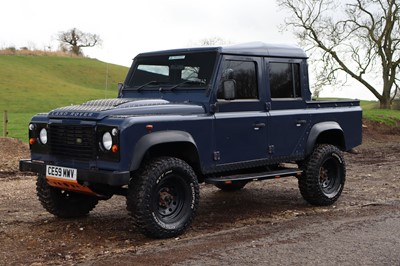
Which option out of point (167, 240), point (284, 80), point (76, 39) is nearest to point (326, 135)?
point (284, 80)

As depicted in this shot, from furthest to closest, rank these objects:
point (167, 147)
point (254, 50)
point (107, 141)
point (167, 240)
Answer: point (254, 50) < point (167, 147) < point (167, 240) < point (107, 141)

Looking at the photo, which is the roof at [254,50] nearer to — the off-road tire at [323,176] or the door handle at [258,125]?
the door handle at [258,125]

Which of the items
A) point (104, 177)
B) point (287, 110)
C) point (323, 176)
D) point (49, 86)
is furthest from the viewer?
point (49, 86)

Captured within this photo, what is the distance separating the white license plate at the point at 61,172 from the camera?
6.11m

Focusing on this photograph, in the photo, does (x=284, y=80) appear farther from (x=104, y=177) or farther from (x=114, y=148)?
(x=104, y=177)

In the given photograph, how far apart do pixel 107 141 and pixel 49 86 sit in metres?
50.4

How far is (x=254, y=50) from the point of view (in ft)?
24.6

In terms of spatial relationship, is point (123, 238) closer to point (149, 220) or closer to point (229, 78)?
point (149, 220)

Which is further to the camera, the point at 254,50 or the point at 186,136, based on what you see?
the point at 254,50

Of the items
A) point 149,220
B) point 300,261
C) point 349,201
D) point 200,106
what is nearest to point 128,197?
point 149,220

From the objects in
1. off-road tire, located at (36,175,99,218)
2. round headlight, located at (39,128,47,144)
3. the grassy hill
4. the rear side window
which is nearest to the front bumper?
round headlight, located at (39,128,47,144)

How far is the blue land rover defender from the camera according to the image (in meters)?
5.97

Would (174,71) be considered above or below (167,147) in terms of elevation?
above

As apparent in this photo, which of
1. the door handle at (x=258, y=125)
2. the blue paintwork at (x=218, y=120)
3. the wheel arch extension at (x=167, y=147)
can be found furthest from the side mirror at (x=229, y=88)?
the wheel arch extension at (x=167, y=147)
